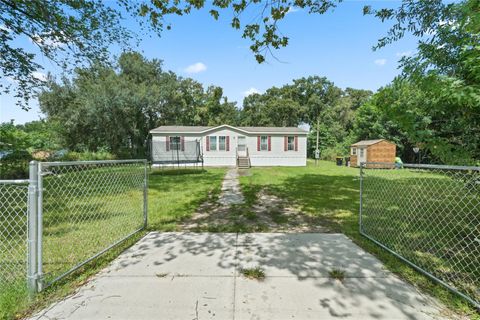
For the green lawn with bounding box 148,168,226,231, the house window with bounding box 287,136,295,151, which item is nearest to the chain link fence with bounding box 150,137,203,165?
the house window with bounding box 287,136,295,151

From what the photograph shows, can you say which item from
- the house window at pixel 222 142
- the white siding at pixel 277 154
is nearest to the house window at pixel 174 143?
the house window at pixel 222 142

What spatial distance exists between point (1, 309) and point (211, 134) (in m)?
17.6

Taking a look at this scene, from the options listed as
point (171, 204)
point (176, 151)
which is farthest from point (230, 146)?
point (171, 204)

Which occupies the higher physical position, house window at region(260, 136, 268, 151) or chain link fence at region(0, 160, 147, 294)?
house window at region(260, 136, 268, 151)

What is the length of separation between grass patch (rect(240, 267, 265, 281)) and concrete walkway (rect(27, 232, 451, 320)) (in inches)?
2.5

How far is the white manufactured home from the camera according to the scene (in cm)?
1883

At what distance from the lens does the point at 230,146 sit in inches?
764

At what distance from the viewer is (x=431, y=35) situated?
3572mm

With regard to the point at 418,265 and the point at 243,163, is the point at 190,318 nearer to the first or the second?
the point at 418,265

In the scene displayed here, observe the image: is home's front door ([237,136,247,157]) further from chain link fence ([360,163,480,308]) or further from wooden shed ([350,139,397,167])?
chain link fence ([360,163,480,308])

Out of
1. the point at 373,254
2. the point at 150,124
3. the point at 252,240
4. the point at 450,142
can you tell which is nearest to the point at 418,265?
the point at 373,254

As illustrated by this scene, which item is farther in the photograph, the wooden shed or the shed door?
the shed door

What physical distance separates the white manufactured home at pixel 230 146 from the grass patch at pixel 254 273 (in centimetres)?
1549

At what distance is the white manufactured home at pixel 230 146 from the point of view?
Answer: 61.8ft
